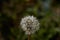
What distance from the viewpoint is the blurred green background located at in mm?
1833

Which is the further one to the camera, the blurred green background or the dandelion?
the blurred green background

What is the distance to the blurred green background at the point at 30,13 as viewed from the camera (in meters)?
1.83

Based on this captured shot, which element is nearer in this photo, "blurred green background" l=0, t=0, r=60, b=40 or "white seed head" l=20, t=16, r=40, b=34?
"white seed head" l=20, t=16, r=40, b=34

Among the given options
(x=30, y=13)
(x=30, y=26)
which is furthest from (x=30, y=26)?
(x=30, y=13)

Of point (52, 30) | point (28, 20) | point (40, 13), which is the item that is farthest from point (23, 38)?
point (28, 20)

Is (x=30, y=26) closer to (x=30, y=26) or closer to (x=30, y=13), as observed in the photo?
(x=30, y=26)

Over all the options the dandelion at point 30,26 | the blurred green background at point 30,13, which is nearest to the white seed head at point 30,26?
the dandelion at point 30,26

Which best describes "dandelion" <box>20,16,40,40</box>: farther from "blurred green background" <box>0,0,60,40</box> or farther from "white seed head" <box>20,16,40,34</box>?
"blurred green background" <box>0,0,60,40</box>

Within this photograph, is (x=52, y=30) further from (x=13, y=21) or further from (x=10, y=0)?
(x=10, y=0)

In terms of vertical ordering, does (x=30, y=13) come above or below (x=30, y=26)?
above

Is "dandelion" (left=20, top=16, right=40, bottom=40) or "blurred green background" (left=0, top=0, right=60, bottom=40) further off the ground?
"blurred green background" (left=0, top=0, right=60, bottom=40)

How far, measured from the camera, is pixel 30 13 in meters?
2.04

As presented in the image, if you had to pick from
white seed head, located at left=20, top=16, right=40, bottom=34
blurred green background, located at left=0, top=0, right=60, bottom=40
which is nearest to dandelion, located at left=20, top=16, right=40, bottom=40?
white seed head, located at left=20, top=16, right=40, bottom=34

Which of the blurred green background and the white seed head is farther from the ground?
the blurred green background
